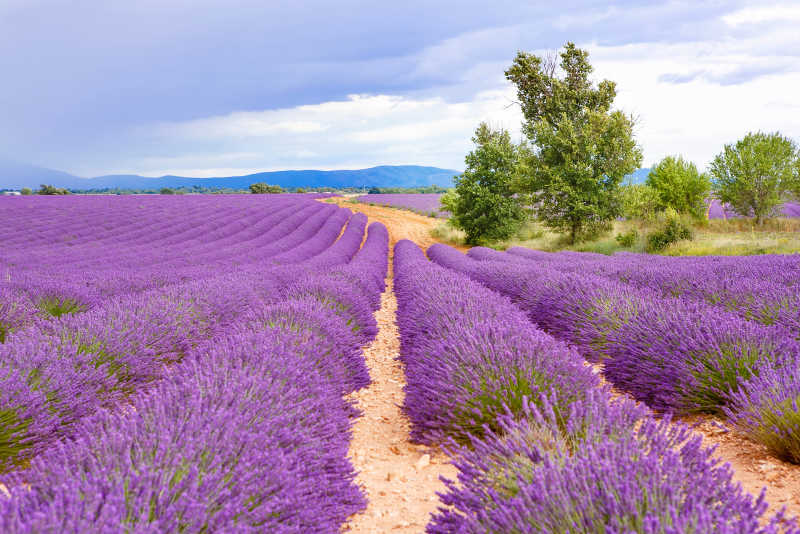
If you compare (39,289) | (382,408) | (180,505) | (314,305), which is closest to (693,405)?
(382,408)

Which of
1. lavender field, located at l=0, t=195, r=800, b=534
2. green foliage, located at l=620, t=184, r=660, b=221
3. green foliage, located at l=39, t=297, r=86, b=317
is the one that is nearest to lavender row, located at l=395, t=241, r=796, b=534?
lavender field, located at l=0, t=195, r=800, b=534

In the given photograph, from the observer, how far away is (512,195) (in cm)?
1966

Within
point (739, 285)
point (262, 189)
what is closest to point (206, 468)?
point (739, 285)

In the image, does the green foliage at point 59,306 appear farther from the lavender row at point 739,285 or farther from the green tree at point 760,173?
the green tree at point 760,173

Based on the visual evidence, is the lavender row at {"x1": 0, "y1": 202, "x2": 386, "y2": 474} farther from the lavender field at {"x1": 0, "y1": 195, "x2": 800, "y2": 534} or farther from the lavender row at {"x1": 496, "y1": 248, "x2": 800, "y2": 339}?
the lavender row at {"x1": 496, "y1": 248, "x2": 800, "y2": 339}

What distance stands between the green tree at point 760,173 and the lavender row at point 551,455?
24.2 meters

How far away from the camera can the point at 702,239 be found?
564 inches

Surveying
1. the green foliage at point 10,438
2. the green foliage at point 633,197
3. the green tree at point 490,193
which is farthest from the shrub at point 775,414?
the green tree at point 490,193

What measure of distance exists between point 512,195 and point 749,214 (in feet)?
41.0

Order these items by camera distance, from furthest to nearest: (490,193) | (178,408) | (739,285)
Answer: (490,193) → (739,285) → (178,408)

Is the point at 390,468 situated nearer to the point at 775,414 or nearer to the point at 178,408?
the point at 178,408

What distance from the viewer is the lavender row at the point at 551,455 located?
1085 millimetres

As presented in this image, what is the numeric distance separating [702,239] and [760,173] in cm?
976

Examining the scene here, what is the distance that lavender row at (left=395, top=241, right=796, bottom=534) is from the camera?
108 cm
